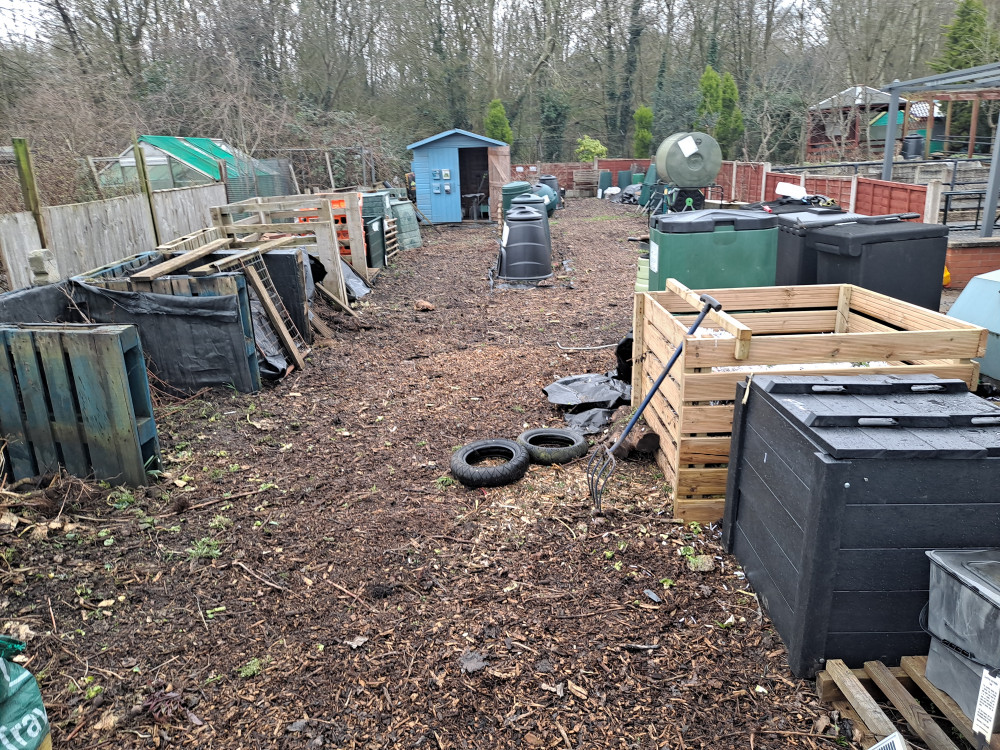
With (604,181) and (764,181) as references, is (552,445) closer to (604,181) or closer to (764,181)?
(764,181)

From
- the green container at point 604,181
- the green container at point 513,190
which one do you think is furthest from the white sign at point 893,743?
the green container at point 604,181

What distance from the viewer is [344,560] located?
4008mm

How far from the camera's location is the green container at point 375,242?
1352cm

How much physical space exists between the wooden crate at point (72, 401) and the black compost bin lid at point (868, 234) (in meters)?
5.40

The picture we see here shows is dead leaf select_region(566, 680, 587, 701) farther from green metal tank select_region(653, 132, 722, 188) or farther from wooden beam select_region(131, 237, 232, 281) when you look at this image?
green metal tank select_region(653, 132, 722, 188)

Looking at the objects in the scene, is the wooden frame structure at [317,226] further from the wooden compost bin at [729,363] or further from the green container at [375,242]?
the wooden compost bin at [729,363]

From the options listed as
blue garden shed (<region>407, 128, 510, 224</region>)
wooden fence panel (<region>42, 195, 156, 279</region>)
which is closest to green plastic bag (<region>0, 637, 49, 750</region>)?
wooden fence panel (<region>42, 195, 156, 279</region>)

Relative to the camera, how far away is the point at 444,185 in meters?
21.6

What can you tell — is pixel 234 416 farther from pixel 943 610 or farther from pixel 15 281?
pixel 943 610

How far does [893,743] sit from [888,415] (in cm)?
120

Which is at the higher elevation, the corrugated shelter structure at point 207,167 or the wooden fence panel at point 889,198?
the corrugated shelter structure at point 207,167

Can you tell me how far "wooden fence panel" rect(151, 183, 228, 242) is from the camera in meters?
10.7

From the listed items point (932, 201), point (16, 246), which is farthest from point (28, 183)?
point (932, 201)

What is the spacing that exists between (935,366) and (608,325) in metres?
5.89
